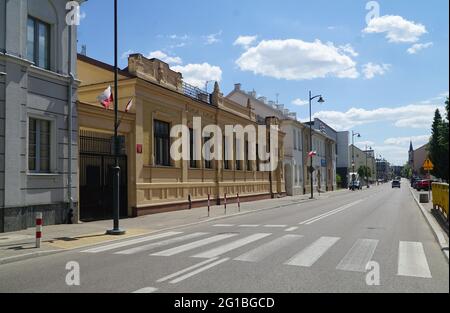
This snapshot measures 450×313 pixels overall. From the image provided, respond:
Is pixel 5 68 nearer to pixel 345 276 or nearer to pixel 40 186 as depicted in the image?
pixel 40 186

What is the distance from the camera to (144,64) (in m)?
23.7

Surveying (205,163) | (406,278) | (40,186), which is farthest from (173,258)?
Result: (205,163)

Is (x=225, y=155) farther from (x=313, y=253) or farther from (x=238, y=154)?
(x=313, y=253)

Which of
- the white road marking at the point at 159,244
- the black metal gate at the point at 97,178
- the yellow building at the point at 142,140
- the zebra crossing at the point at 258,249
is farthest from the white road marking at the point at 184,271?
the black metal gate at the point at 97,178

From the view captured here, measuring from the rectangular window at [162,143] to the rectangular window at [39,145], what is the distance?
773 centimetres

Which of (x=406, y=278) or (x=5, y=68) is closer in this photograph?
(x=406, y=278)

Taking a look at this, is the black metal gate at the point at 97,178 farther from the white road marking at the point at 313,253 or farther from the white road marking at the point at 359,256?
the white road marking at the point at 359,256

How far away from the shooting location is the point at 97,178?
2061 cm

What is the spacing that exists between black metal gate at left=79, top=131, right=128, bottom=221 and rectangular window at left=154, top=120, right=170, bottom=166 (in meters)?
2.98

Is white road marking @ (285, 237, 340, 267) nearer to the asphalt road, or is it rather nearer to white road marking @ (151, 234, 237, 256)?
the asphalt road

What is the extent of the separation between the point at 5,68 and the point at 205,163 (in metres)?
16.8

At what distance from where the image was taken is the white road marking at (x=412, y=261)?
8234mm

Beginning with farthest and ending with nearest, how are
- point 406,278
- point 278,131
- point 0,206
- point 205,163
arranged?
point 278,131 < point 205,163 < point 0,206 < point 406,278

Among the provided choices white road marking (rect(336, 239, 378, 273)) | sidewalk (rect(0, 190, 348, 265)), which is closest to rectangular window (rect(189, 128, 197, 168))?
sidewalk (rect(0, 190, 348, 265))
